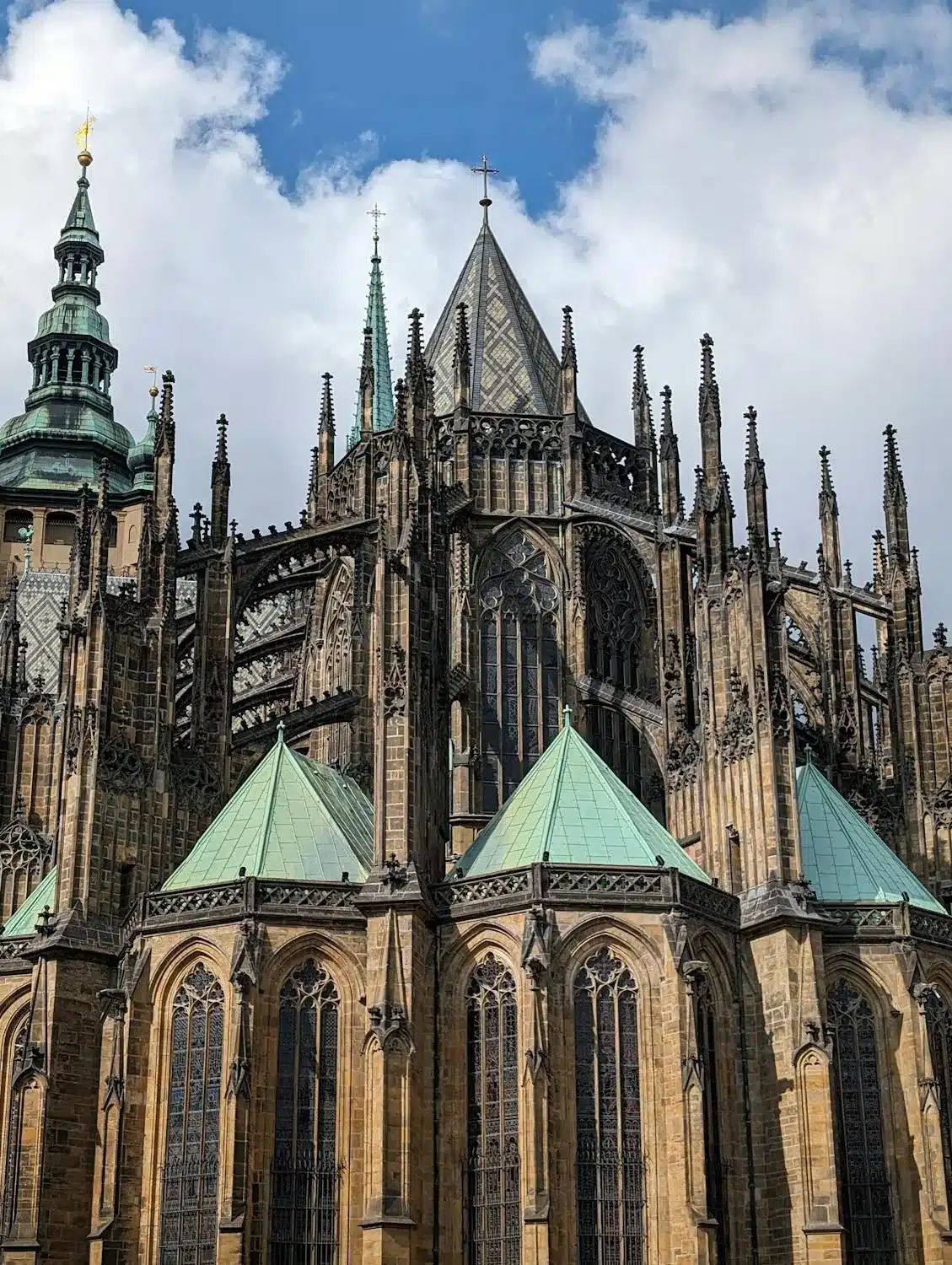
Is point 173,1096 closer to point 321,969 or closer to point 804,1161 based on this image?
point 321,969

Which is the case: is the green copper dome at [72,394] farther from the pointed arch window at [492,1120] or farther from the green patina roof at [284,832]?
the pointed arch window at [492,1120]

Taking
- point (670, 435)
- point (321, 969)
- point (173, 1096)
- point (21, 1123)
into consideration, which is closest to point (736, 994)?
point (321, 969)

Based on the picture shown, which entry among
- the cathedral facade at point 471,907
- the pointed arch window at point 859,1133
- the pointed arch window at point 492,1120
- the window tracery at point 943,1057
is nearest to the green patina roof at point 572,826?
the cathedral facade at point 471,907

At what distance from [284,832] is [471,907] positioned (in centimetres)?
451

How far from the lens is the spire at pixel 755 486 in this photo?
50719mm

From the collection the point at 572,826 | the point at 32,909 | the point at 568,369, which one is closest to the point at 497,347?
the point at 568,369

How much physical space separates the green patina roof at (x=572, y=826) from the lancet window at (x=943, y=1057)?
573 centimetres

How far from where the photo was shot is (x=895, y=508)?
55.0 meters

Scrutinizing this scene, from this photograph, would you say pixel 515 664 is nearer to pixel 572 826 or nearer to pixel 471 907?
pixel 572 826

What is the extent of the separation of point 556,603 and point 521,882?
14.2 metres

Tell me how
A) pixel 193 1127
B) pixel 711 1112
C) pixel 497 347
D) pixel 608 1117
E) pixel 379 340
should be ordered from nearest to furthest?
pixel 608 1117 < pixel 193 1127 < pixel 711 1112 < pixel 497 347 < pixel 379 340

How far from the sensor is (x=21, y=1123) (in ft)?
136

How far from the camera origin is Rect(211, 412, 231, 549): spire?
49.8m

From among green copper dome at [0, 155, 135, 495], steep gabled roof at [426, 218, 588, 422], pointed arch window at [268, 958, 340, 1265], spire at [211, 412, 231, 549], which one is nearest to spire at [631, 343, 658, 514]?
steep gabled roof at [426, 218, 588, 422]
